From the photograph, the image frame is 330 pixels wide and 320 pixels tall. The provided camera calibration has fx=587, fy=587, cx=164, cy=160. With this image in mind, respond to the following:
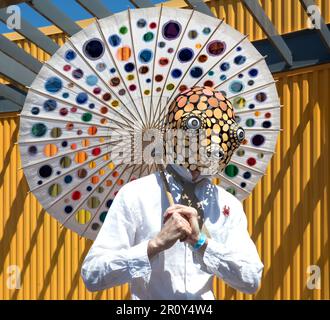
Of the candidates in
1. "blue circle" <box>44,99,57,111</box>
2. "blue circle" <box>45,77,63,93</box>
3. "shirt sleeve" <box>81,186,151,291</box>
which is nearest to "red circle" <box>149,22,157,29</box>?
"blue circle" <box>45,77,63,93</box>

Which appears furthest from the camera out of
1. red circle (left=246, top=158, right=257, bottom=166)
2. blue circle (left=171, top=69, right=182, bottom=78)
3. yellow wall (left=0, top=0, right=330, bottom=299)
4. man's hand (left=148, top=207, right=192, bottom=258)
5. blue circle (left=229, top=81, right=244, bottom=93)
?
yellow wall (left=0, top=0, right=330, bottom=299)

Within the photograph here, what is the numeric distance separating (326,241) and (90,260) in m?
3.44

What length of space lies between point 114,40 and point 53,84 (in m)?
0.35

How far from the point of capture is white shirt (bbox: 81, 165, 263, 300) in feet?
6.31

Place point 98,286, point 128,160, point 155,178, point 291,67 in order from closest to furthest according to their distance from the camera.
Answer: point 98,286 < point 155,178 < point 128,160 < point 291,67

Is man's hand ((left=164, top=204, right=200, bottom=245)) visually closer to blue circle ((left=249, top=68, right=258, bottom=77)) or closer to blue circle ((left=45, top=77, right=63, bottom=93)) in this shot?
blue circle ((left=249, top=68, right=258, bottom=77))

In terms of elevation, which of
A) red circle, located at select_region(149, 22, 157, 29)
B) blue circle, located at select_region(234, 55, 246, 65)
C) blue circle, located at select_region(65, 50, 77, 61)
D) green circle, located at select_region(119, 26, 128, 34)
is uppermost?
red circle, located at select_region(149, 22, 157, 29)

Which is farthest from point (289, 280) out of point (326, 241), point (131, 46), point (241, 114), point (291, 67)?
point (131, 46)

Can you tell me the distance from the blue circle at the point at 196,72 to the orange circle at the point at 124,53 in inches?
10.9

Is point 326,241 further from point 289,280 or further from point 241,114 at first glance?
point 241,114

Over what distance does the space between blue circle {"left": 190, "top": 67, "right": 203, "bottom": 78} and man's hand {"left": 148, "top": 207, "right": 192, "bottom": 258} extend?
32.2 inches

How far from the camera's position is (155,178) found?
84.3 inches

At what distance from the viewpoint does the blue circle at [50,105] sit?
269 cm

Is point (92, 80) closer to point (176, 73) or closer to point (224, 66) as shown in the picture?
point (176, 73)
